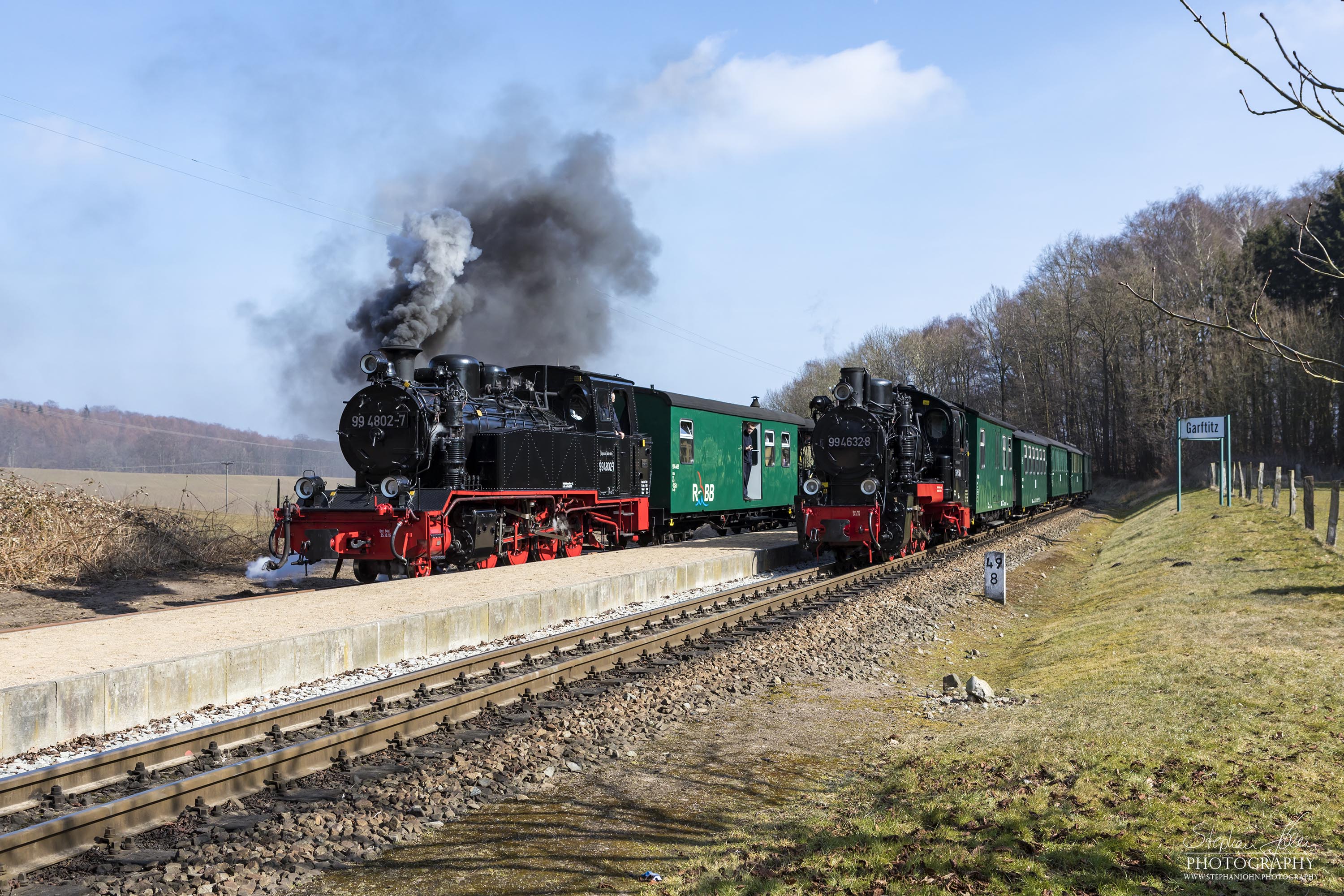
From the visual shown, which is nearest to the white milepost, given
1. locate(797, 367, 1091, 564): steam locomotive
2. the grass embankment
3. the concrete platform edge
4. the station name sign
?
locate(797, 367, 1091, 564): steam locomotive

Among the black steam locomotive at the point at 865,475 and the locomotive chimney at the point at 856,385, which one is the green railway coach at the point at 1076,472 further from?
the locomotive chimney at the point at 856,385

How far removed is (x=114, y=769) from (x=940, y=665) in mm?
7252

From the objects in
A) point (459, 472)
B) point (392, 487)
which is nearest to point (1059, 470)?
point (459, 472)

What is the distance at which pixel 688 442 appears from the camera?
19.9 m

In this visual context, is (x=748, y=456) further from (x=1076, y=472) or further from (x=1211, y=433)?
(x=1076, y=472)

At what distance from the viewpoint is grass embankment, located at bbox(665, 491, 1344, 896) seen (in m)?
3.86

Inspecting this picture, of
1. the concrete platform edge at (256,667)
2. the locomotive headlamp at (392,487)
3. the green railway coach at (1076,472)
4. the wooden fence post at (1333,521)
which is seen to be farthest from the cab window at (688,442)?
the green railway coach at (1076,472)

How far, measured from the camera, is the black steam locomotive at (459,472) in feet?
40.2

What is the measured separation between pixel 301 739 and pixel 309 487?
23.2 feet

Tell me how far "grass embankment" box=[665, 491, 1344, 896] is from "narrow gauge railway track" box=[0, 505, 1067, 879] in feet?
8.36

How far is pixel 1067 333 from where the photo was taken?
51.1 metres

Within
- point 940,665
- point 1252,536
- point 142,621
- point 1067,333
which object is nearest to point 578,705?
point 940,665

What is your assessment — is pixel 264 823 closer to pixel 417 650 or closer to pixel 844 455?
pixel 417 650

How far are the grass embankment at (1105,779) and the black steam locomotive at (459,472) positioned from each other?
6.90 metres
